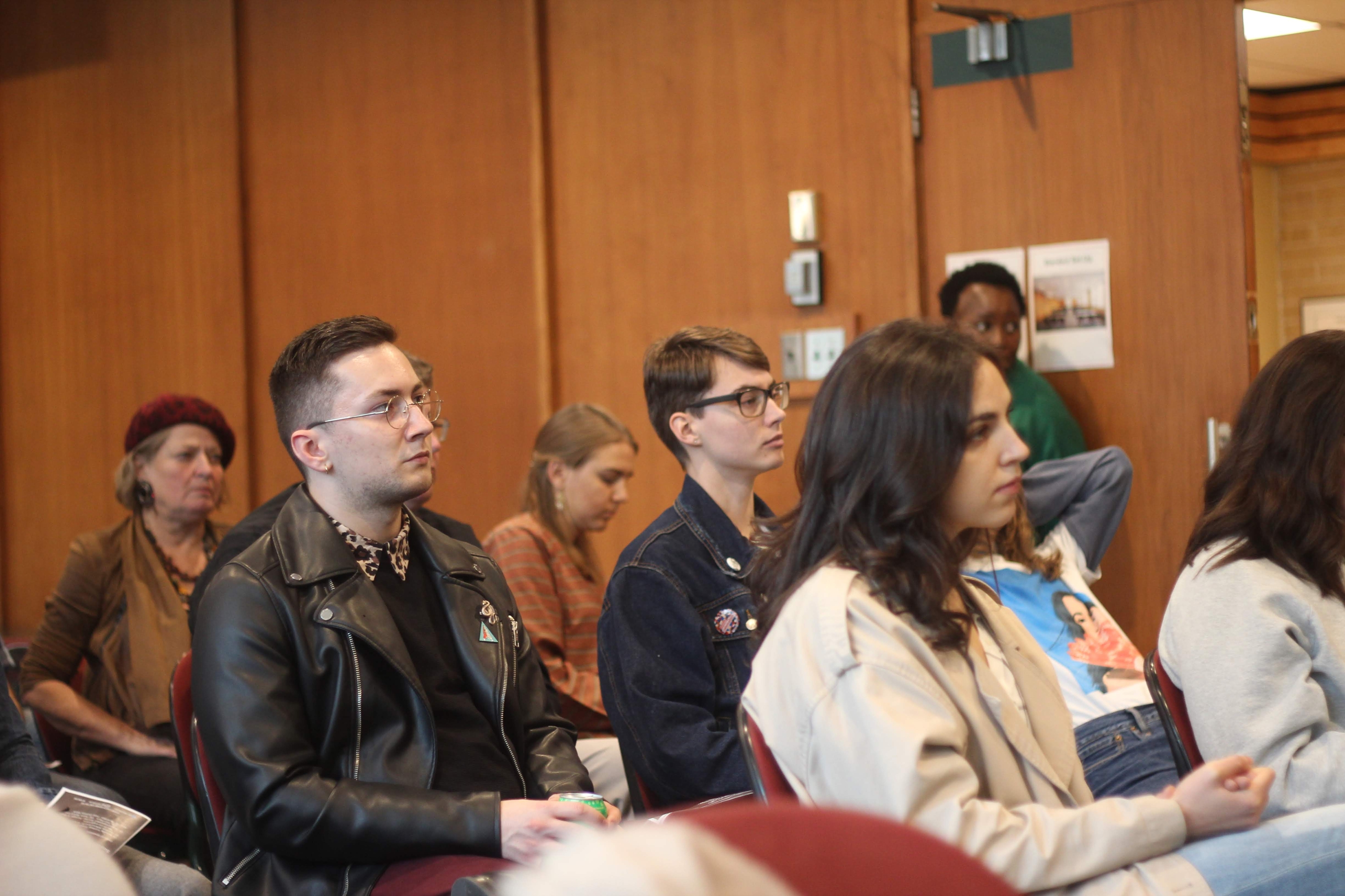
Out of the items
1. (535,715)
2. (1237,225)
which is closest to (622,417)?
(1237,225)

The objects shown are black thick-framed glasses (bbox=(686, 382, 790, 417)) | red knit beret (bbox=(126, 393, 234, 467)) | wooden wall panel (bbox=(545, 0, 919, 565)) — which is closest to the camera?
black thick-framed glasses (bbox=(686, 382, 790, 417))

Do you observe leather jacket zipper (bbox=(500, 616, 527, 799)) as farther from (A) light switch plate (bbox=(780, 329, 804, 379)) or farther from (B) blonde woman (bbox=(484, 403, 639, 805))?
(A) light switch plate (bbox=(780, 329, 804, 379))

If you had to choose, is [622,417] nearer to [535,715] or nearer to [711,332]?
[711,332]

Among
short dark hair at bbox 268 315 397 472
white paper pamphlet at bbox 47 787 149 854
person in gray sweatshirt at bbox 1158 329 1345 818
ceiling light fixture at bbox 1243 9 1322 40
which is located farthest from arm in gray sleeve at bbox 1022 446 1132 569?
ceiling light fixture at bbox 1243 9 1322 40

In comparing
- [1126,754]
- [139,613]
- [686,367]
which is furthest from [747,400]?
[139,613]

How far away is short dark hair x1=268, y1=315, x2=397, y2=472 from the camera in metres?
2.23

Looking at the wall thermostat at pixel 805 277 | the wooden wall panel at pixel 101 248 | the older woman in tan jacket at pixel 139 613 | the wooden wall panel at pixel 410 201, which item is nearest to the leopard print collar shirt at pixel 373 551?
the older woman in tan jacket at pixel 139 613

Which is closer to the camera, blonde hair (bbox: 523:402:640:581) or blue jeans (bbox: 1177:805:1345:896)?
blue jeans (bbox: 1177:805:1345:896)

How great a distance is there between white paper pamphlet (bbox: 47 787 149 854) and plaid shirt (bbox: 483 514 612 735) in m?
1.28

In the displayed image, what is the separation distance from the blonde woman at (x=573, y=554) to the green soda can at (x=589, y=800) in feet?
2.95

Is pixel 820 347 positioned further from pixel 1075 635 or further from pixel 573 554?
pixel 1075 635

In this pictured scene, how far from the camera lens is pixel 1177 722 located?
76.6 inches

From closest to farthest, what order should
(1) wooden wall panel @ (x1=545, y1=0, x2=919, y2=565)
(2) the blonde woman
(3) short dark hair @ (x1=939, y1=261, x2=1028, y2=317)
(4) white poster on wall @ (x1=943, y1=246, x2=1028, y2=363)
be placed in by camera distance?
(2) the blonde woman < (3) short dark hair @ (x1=939, y1=261, x2=1028, y2=317) < (4) white poster on wall @ (x1=943, y1=246, x2=1028, y2=363) < (1) wooden wall panel @ (x1=545, y1=0, x2=919, y2=565)

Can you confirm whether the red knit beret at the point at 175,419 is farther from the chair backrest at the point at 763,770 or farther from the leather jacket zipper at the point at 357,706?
the chair backrest at the point at 763,770
